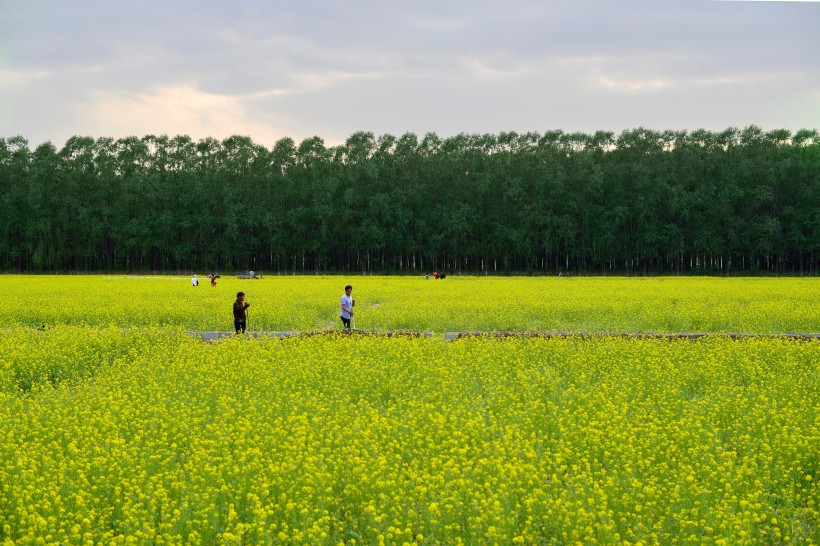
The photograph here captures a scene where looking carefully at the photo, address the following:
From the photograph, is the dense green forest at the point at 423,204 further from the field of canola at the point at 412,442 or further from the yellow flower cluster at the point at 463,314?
the field of canola at the point at 412,442

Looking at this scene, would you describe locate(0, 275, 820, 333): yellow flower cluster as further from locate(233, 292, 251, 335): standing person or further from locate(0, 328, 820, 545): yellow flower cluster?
locate(0, 328, 820, 545): yellow flower cluster

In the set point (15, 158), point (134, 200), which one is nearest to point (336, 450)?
point (134, 200)

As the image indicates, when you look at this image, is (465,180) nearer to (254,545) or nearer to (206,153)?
(206,153)

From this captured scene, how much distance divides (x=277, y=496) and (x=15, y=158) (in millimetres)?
110686

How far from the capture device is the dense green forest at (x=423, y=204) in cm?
8469

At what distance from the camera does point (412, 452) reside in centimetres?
899

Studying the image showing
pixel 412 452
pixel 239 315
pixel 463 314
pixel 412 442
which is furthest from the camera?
pixel 463 314

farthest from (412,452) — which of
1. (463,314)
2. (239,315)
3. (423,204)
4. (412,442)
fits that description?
(423,204)

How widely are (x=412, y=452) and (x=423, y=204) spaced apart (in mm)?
85490

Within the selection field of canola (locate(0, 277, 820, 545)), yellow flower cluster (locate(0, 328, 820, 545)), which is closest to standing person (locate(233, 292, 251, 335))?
field of canola (locate(0, 277, 820, 545))

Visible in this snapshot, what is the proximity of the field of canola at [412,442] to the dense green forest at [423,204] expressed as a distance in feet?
232

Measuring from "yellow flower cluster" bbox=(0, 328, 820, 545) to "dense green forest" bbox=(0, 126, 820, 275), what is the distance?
239ft

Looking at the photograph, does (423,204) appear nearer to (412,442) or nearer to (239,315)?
(239,315)

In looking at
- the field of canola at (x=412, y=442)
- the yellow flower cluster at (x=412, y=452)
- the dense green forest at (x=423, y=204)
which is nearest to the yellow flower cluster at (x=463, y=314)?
the field of canola at (x=412, y=442)
